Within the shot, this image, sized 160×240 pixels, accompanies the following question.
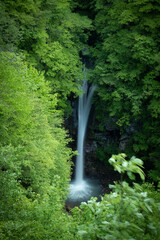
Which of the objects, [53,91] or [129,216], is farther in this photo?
[53,91]

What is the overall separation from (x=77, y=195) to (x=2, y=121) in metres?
9.15

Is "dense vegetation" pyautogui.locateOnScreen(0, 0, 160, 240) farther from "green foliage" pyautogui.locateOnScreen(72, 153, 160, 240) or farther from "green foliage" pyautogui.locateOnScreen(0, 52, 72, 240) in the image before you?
"green foliage" pyautogui.locateOnScreen(72, 153, 160, 240)

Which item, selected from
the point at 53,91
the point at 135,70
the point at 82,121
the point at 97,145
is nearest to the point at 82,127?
the point at 82,121

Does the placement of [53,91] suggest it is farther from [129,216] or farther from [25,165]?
[129,216]

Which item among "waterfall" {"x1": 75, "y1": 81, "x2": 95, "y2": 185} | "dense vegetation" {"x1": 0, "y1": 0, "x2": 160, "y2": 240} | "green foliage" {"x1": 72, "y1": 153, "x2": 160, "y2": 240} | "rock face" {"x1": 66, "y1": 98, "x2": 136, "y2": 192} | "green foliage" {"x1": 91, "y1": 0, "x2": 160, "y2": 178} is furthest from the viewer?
"waterfall" {"x1": 75, "y1": 81, "x2": 95, "y2": 185}

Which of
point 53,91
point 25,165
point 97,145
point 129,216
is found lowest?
point 129,216

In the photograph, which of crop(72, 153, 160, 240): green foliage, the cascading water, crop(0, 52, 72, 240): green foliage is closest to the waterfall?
the cascading water

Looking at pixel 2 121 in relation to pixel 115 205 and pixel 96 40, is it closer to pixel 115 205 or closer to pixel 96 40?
pixel 115 205

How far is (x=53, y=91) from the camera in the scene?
12.0 m

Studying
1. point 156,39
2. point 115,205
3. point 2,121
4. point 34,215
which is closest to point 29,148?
point 2,121

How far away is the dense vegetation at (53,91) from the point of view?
5.07 m

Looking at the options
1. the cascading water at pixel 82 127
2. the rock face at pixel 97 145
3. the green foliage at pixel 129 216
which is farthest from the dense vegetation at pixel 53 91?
the green foliage at pixel 129 216

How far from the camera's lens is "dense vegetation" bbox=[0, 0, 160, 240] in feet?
16.6

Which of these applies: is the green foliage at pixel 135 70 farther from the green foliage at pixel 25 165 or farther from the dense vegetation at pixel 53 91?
the green foliage at pixel 25 165
